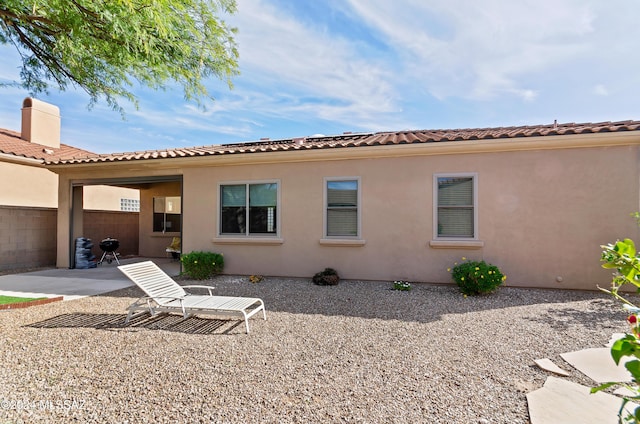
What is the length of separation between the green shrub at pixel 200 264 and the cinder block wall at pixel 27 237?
22.3 ft

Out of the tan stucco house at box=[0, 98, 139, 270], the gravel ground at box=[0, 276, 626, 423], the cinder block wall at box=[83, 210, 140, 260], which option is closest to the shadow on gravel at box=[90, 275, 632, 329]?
the gravel ground at box=[0, 276, 626, 423]

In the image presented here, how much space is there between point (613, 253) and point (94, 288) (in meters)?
10.2

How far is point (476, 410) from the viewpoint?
9.86 ft

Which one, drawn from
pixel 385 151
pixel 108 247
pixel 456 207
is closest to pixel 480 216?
pixel 456 207

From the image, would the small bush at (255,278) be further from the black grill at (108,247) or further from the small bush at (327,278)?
the black grill at (108,247)

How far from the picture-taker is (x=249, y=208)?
9.97 meters

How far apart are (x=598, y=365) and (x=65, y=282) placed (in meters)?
11.7

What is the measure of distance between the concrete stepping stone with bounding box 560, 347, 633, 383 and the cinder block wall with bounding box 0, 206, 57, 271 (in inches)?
606

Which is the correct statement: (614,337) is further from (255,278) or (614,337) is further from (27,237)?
(27,237)

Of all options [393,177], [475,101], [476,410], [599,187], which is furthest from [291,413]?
[475,101]

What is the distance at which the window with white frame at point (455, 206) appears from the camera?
8.36 m

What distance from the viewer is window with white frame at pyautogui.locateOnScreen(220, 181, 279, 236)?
32.0 ft

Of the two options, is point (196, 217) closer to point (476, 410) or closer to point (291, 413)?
point (291, 413)

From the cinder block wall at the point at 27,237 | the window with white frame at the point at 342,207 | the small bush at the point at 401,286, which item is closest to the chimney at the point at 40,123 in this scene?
the cinder block wall at the point at 27,237
